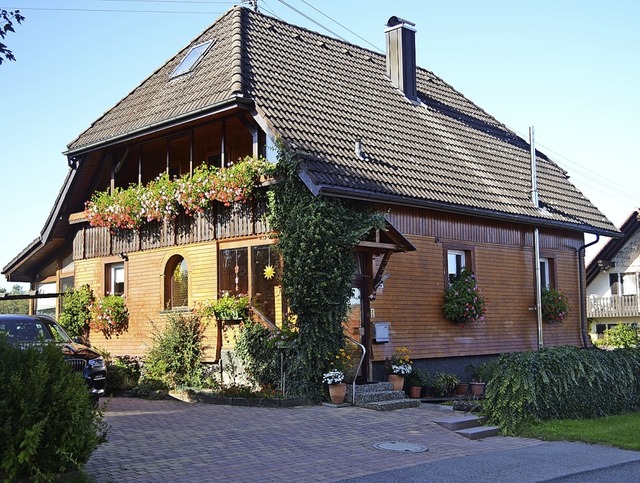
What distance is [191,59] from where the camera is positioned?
2123 cm

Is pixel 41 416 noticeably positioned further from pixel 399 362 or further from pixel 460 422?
pixel 399 362

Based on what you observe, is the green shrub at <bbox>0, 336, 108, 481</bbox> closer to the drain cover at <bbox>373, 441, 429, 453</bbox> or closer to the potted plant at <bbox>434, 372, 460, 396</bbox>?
the drain cover at <bbox>373, 441, 429, 453</bbox>

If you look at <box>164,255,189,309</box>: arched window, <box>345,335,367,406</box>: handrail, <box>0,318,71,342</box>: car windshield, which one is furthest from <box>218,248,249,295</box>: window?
<box>0,318,71,342</box>: car windshield

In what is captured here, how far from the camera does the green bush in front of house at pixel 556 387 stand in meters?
13.9

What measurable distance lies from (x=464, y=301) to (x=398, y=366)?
9.92 feet

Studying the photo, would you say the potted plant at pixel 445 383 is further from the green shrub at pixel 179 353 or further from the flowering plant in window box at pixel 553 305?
the green shrub at pixel 179 353

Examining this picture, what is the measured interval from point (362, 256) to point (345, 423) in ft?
15.5

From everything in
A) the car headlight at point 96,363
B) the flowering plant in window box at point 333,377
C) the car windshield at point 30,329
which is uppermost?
the car windshield at point 30,329

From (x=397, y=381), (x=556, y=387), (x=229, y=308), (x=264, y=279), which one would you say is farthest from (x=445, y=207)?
(x=556, y=387)

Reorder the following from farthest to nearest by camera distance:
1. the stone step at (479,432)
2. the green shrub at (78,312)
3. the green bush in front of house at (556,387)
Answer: the green shrub at (78,312) → the green bush in front of house at (556,387) → the stone step at (479,432)

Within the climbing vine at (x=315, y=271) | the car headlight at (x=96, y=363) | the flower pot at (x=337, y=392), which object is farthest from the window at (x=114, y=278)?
the flower pot at (x=337, y=392)

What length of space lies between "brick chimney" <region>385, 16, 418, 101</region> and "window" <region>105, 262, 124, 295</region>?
31.0 feet

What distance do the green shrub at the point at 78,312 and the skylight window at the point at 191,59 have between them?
6243mm

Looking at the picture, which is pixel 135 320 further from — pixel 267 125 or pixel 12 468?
pixel 12 468
